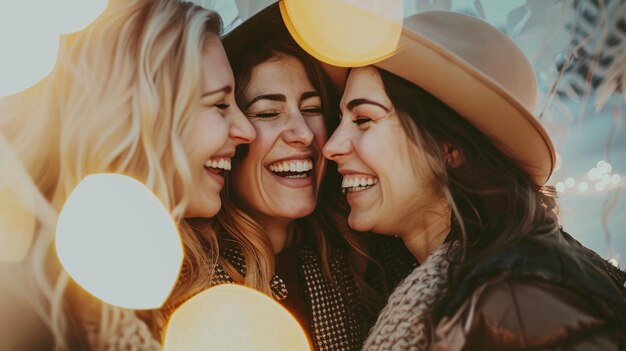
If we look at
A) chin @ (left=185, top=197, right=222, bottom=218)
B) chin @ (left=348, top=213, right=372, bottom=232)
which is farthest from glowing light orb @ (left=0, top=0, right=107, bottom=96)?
chin @ (left=348, top=213, right=372, bottom=232)

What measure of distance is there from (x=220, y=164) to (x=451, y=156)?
0.78 metres

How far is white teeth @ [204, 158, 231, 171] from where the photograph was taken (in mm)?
1911

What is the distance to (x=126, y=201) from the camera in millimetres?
1606

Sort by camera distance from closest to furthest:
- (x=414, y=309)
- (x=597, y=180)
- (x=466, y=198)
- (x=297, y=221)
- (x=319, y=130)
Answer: (x=414, y=309) < (x=466, y=198) < (x=319, y=130) < (x=297, y=221) < (x=597, y=180)

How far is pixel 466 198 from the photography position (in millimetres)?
1742

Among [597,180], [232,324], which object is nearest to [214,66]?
[232,324]

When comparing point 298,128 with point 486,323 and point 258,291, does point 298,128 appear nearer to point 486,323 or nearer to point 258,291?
point 258,291

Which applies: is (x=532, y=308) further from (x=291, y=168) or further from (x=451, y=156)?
(x=291, y=168)

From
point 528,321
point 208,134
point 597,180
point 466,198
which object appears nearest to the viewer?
point 528,321

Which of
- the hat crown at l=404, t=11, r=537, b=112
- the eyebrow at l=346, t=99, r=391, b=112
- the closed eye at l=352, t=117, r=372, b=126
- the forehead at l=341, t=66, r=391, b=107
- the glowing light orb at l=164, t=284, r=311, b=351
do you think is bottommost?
the glowing light orb at l=164, t=284, r=311, b=351

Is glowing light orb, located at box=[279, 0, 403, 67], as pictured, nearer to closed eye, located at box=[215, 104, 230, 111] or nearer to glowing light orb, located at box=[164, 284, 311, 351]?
closed eye, located at box=[215, 104, 230, 111]

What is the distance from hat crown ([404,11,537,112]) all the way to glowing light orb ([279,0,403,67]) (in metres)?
0.09

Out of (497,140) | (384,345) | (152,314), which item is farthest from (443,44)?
(152,314)

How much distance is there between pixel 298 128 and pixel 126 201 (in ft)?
2.31
